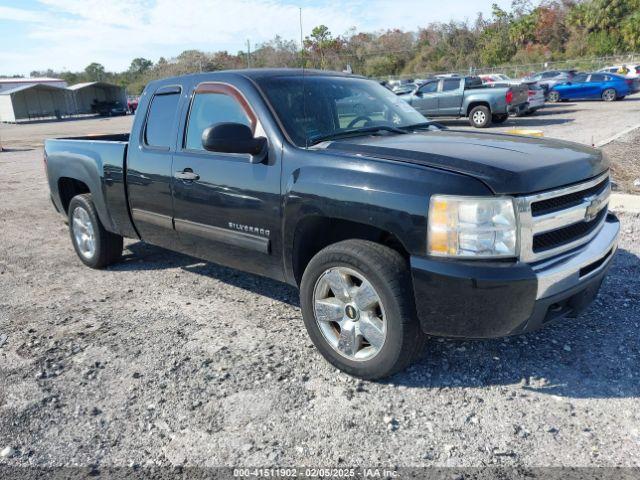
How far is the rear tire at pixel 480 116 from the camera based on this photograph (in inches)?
688

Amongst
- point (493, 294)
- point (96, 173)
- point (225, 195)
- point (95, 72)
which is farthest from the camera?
point (95, 72)

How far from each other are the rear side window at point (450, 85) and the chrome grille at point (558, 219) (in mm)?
15566

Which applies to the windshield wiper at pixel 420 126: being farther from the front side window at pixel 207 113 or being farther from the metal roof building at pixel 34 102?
the metal roof building at pixel 34 102

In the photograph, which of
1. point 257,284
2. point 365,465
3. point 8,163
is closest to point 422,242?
point 365,465

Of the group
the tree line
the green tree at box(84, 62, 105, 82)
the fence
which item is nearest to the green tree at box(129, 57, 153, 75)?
the green tree at box(84, 62, 105, 82)

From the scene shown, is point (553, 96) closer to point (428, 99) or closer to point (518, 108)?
point (518, 108)

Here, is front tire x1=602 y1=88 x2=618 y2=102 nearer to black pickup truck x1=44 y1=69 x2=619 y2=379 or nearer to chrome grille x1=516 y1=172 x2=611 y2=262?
black pickup truck x1=44 y1=69 x2=619 y2=379

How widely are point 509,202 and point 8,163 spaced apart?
1704 cm

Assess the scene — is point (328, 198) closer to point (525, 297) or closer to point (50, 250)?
point (525, 297)

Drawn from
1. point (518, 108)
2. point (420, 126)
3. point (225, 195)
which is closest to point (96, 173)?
point (225, 195)

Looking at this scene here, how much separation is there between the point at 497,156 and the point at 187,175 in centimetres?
226

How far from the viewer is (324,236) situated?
362cm

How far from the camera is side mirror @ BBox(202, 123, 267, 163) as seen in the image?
137 inches

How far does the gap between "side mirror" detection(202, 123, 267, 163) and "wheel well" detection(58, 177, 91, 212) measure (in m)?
3.11
